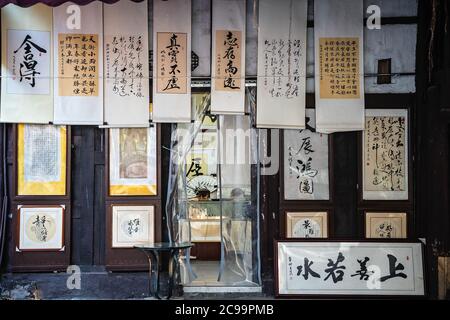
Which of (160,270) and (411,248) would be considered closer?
(411,248)

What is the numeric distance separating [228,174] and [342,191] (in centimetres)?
204

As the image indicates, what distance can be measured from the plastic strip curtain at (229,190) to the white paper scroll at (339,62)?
4.18 feet

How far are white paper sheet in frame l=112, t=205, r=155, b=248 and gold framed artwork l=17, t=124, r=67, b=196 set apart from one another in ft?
3.92

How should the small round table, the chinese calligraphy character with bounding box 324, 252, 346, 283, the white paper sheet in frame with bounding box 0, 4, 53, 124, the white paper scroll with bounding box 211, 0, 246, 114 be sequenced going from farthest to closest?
the white paper scroll with bounding box 211, 0, 246, 114 < the white paper sheet in frame with bounding box 0, 4, 53, 124 < the chinese calligraphy character with bounding box 324, 252, 346, 283 < the small round table

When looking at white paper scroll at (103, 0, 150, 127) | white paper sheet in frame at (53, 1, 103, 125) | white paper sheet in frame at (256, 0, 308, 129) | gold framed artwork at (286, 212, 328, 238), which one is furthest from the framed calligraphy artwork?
gold framed artwork at (286, 212, 328, 238)

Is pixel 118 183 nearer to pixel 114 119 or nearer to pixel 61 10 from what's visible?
pixel 114 119

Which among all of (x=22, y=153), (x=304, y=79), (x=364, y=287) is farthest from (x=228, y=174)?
(x=22, y=153)

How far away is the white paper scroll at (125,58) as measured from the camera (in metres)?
9.00

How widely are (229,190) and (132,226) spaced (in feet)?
5.97

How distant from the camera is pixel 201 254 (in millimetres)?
10578

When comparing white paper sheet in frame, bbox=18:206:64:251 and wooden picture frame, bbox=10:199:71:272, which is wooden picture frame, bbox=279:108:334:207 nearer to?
wooden picture frame, bbox=10:199:71:272

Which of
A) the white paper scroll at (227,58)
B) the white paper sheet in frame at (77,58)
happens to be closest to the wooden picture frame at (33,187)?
the white paper sheet in frame at (77,58)

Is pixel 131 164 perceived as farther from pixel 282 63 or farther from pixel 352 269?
pixel 352 269

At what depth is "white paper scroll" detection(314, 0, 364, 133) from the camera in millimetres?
9039
